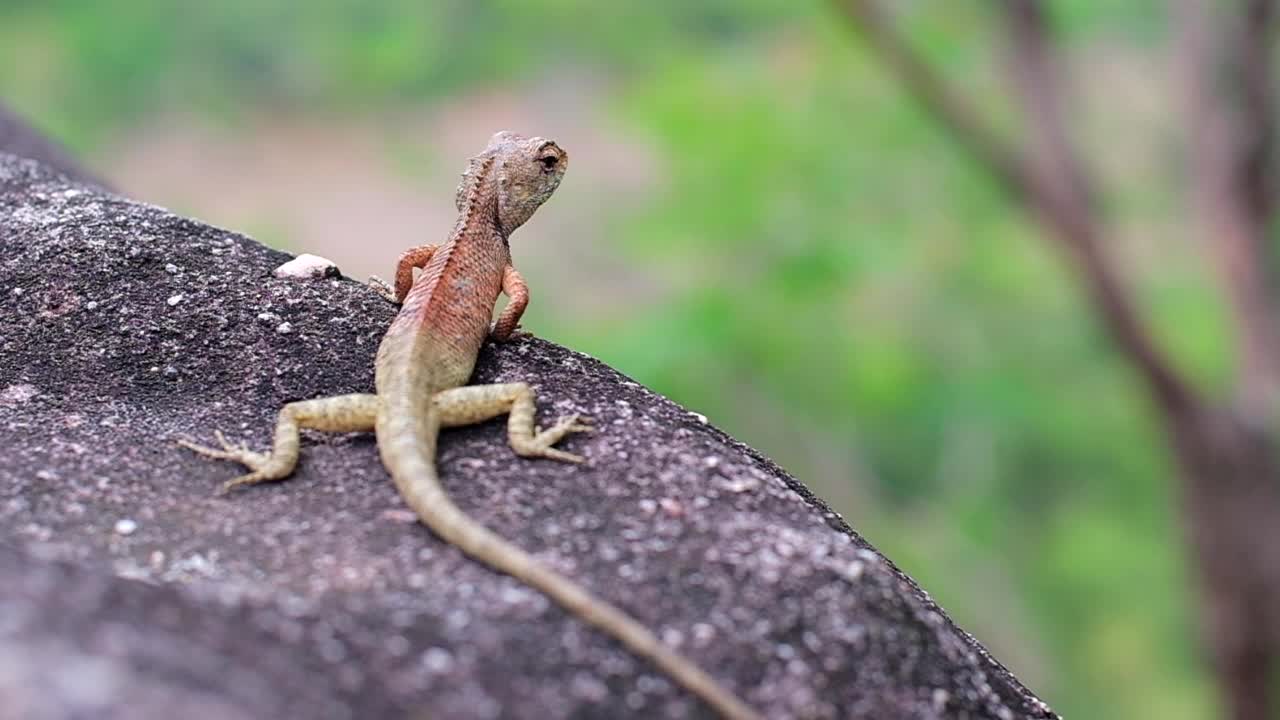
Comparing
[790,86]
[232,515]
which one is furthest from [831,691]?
[790,86]

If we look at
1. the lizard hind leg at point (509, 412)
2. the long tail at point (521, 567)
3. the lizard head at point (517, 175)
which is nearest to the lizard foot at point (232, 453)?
the long tail at point (521, 567)

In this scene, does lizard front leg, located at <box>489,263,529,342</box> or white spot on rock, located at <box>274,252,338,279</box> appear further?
white spot on rock, located at <box>274,252,338,279</box>

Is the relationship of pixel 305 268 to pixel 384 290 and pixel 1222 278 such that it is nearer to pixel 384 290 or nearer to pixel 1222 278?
pixel 384 290

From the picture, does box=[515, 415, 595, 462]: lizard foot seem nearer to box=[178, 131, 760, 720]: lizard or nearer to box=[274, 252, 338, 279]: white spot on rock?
box=[178, 131, 760, 720]: lizard

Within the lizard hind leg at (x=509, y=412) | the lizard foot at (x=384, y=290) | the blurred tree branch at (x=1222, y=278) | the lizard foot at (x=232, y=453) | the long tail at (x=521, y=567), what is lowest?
the lizard foot at (x=232, y=453)

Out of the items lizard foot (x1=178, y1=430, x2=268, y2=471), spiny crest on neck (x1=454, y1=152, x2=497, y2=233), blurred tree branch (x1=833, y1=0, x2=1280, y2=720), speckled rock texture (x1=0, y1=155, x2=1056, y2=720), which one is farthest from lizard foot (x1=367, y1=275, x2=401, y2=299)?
blurred tree branch (x1=833, y1=0, x2=1280, y2=720)

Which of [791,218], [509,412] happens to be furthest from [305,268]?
[791,218]

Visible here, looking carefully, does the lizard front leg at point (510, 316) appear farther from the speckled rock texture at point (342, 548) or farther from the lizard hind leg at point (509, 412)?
the lizard hind leg at point (509, 412)
